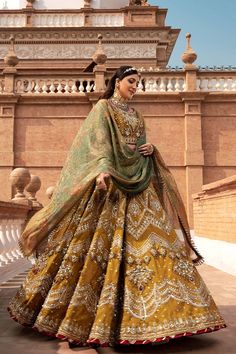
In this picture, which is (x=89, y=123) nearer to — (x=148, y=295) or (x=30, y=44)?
(x=148, y=295)

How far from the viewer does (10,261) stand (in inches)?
276

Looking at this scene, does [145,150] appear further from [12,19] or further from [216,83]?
[12,19]

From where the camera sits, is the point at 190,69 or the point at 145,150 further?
the point at 190,69

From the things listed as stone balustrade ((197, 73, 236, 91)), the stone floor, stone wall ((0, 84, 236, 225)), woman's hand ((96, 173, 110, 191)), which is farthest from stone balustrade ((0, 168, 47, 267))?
stone balustrade ((197, 73, 236, 91))

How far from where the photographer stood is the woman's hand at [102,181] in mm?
3385

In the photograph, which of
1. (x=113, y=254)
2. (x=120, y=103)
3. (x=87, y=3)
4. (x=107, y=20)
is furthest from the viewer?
(x=87, y=3)

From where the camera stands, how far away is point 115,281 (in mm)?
3150

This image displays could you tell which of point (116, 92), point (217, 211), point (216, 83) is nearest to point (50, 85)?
point (216, 83)

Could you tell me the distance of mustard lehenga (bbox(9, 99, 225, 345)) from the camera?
3.03m

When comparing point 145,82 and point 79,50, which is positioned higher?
point 79,50

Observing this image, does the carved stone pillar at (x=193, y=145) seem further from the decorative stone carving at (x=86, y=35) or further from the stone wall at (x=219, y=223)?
the decorative stone carving at (x=86, y=35)

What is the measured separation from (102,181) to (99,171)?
106mm

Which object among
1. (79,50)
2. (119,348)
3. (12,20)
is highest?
(12,20)

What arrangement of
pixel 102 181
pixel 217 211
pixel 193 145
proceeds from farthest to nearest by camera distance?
1. pixel 193 145
2. pixel 217 211
3. pixel 102 181
